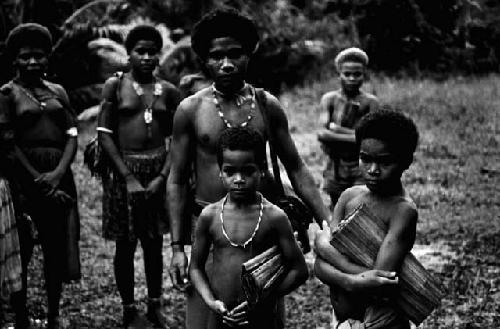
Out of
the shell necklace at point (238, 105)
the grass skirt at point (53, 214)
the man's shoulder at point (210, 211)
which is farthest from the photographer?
the grass skirt at point (53, 214)

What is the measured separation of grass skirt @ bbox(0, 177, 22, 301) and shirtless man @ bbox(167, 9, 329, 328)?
161 cm

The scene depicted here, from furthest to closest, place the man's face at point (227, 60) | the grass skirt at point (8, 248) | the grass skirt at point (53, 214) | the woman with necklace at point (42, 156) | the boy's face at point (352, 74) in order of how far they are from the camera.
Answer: the boy's face at point (352, 74) < the grass skirt at point (53, 214) < the woman with necklace at point (42, 156) < the grass skirt at point (8, 248) < the man's face at point (227, 60)

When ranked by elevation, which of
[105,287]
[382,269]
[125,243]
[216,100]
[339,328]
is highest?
[216,100]

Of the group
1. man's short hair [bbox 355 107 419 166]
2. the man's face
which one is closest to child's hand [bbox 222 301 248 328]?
man's short hair [bbox 355 107 419 166]

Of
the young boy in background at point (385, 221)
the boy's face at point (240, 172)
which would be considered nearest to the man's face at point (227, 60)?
the boy's face at point (240, 172)

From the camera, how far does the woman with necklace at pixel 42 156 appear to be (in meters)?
5.32

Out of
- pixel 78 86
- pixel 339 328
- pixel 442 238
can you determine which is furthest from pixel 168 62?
pixel 339 328

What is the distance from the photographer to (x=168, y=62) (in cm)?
1321

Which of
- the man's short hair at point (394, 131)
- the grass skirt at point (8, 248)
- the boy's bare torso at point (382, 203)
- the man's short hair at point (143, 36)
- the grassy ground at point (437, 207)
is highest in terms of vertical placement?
the man's short hair at point (143, 36)

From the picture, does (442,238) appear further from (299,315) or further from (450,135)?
(450,135)

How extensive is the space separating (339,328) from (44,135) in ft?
9.17

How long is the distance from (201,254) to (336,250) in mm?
634

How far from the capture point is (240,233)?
3598 mm

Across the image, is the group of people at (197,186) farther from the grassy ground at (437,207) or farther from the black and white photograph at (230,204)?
the grassy ground at (437,207)
